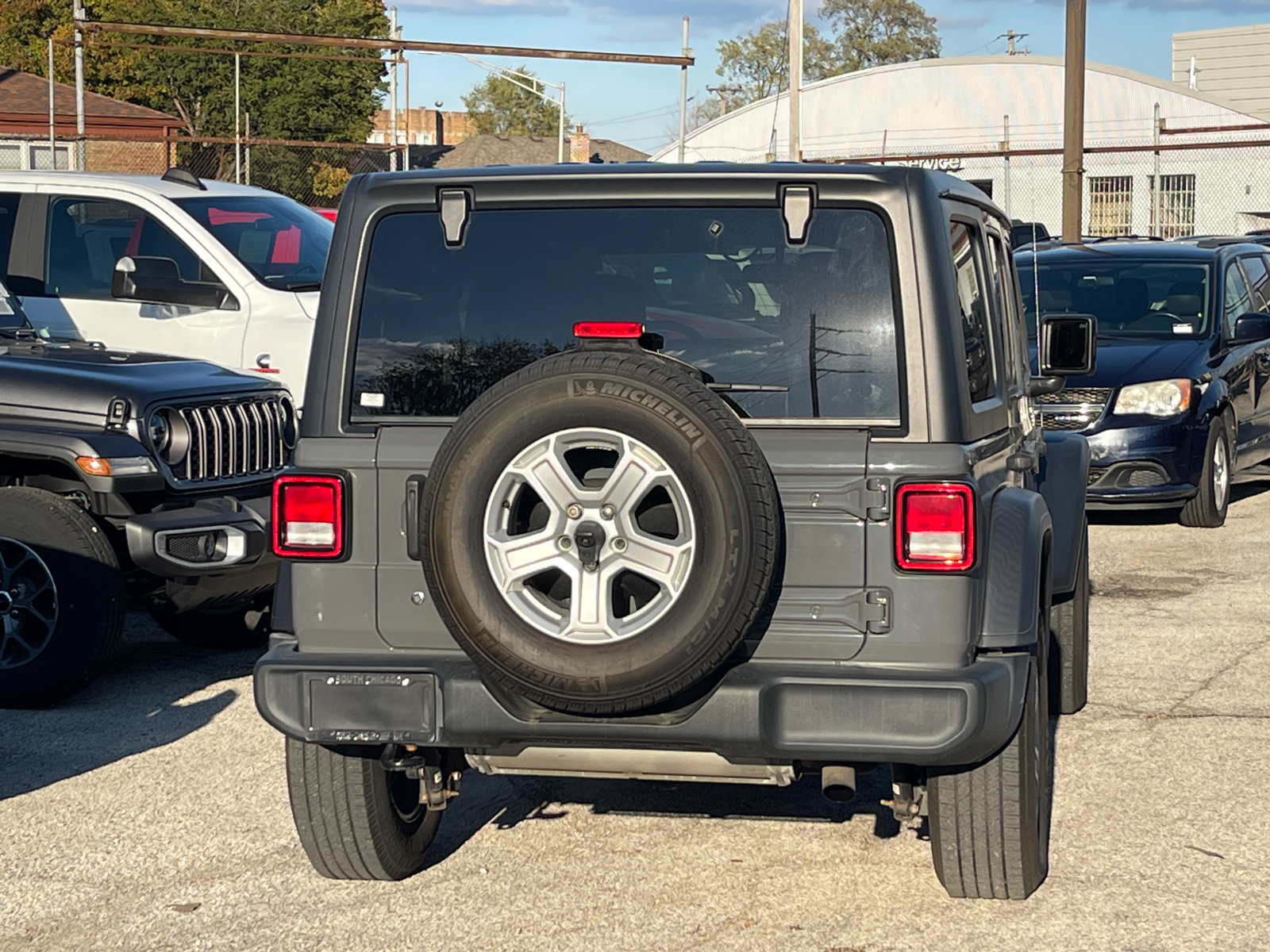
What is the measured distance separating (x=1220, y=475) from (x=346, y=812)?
8.40 metres

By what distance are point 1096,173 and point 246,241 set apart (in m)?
34.7

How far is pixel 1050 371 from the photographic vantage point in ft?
21.2

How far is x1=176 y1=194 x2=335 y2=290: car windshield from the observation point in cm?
961

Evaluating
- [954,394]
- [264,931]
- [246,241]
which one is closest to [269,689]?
[264,931]

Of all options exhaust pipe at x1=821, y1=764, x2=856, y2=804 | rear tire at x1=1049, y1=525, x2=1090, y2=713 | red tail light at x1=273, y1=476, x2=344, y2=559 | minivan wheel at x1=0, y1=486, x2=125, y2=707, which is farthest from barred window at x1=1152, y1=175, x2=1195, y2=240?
red tail light at x1=273, y1=476, x2=344, y2=559

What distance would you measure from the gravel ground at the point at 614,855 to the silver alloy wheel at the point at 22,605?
0.29 meters

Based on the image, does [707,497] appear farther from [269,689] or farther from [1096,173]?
[1096,173]

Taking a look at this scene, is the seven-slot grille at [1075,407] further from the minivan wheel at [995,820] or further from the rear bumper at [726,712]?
the rear bumper at [726,712]

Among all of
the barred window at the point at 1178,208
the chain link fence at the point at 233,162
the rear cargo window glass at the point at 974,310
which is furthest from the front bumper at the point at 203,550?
the barred window at the point at 1178,208

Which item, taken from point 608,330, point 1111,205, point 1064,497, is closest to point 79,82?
point 1064,497

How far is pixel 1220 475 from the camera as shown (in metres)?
11.6

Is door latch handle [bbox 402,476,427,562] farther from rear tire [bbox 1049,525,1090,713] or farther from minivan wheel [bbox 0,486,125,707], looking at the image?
rear tire [bbox 1049,525,1090,713]

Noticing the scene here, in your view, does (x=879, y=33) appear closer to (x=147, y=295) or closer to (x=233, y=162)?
(x=233, y=162)

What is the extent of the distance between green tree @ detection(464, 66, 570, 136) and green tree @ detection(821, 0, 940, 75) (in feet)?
96.8
